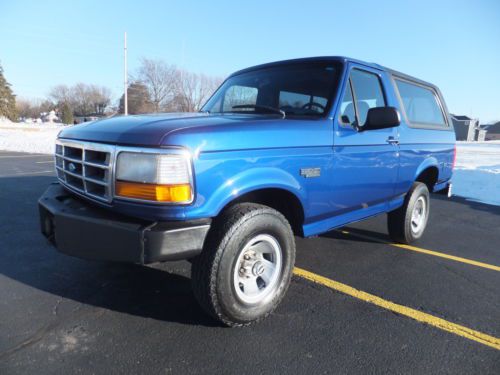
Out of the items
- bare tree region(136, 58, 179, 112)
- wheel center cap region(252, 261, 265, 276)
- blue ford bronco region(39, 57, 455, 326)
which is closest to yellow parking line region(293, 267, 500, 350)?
blue ford bronco region(39, 57, 455, 326)

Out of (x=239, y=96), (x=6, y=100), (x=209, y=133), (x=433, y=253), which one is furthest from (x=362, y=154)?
(x=6, y=100)

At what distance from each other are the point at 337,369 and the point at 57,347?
5.82 feet

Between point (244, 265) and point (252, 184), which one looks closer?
point (252, 184)

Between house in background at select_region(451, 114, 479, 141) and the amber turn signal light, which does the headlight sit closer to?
the amber turn signal light

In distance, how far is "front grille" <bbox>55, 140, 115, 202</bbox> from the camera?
221 centimetres

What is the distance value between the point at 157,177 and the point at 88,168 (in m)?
0.75

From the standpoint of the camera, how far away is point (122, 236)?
2064 mm

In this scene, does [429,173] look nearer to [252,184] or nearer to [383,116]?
[383,116]

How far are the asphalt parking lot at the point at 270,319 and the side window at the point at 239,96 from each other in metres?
1.79

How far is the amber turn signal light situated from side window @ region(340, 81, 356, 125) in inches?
66.3

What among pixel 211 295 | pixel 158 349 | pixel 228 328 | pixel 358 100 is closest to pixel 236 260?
pixel 211 295

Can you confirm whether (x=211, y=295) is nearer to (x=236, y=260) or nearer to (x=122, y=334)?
(x=236, y=260)

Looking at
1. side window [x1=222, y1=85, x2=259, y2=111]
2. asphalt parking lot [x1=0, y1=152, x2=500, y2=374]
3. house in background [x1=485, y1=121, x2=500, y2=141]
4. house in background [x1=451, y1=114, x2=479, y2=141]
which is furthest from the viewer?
house in background [x1=485, y1=121, x2=500, y2=141]

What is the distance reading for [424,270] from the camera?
3.64 metres
